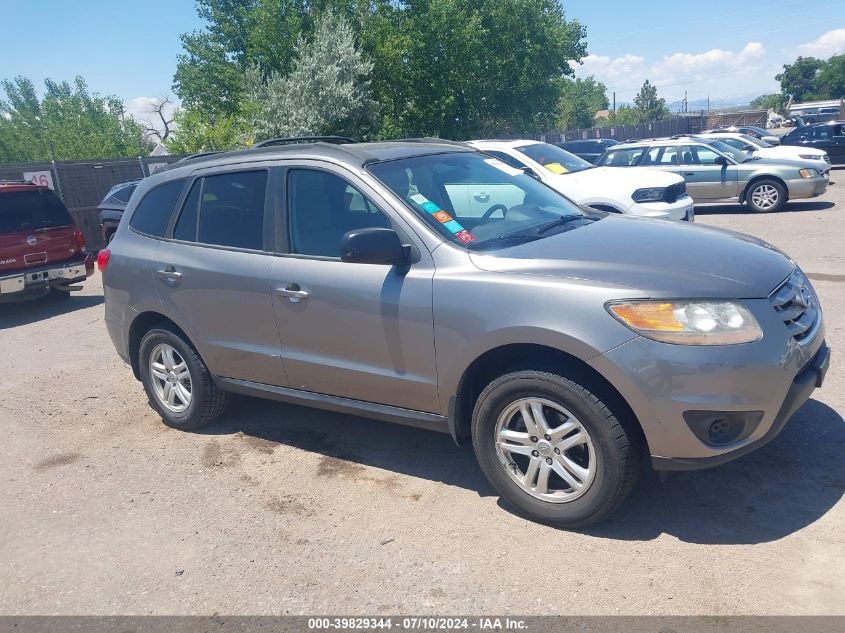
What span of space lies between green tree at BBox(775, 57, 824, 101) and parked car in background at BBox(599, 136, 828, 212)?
87.7 metres

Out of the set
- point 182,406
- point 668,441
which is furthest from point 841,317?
point 182,406

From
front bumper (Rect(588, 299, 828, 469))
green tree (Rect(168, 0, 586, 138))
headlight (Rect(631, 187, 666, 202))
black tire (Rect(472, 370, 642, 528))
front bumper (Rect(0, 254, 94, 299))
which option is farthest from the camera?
green tree (Rect(168, 0, 586, 138))

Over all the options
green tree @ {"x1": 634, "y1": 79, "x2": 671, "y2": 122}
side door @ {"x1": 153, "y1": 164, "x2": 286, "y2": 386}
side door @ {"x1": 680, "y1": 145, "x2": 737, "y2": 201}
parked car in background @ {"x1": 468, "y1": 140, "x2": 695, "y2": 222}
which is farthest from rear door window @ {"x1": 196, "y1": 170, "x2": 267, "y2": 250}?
green tree @ {"x1": 634, "y1": 79, "x2": 671, "y2": 122}

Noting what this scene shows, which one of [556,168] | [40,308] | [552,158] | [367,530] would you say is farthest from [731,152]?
[367,530]

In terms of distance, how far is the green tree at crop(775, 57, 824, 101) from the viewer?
9181 centimetres

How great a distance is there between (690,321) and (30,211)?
9760 millimetres

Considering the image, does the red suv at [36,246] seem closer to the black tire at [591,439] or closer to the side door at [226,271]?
the side door at [226,271]

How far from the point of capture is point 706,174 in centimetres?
1555

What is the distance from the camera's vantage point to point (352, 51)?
24.3 meters

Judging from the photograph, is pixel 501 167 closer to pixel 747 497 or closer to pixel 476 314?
pixel 476 314

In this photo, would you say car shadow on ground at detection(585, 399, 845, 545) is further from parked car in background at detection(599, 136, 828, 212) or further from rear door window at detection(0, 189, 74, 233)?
parked car in background at detection(599, 136, 828, 212)

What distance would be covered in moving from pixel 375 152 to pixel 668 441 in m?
2.44

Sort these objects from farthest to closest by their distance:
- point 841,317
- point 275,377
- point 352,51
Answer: point 352,51 → point 841,317 → point 275,377

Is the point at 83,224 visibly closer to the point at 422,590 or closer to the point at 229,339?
the point at 229,339
